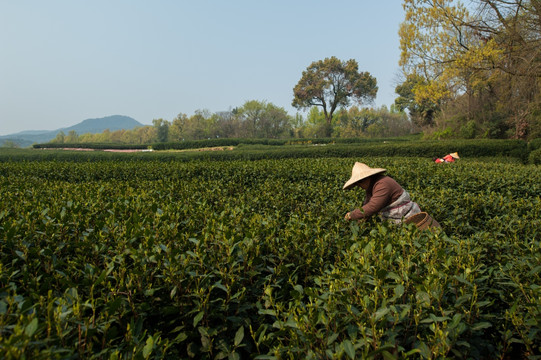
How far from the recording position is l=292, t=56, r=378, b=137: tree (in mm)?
51616

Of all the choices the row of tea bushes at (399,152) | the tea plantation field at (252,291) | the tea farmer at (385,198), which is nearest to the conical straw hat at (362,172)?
the tea farmer at (385,198)

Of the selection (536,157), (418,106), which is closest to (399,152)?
(536,157)

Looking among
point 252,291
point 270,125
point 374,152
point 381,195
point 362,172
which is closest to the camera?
point 252,291

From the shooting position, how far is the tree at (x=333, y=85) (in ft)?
169

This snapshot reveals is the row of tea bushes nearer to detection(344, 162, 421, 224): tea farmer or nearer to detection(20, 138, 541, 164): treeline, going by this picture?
detection(20, 138, 541, 164): treeline

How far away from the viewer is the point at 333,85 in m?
53.2

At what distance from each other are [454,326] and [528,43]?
57.6ft

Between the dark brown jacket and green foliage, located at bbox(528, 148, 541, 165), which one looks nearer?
the dark brown jacket

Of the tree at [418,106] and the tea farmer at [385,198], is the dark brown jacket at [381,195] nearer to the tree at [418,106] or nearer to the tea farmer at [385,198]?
the tea farmer at [385,198]

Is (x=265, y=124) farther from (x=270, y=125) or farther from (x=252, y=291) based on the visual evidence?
(x=252, y=291)

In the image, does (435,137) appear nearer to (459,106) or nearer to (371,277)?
(459,106)

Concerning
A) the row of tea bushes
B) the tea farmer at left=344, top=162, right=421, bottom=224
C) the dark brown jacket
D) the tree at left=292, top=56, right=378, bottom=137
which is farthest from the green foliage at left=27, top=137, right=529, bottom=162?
the tree at left=292, top=56, right=378, bottom=137

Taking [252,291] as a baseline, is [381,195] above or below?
above

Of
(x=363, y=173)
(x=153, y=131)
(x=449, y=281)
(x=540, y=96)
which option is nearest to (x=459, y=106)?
(x=540, y=96)
